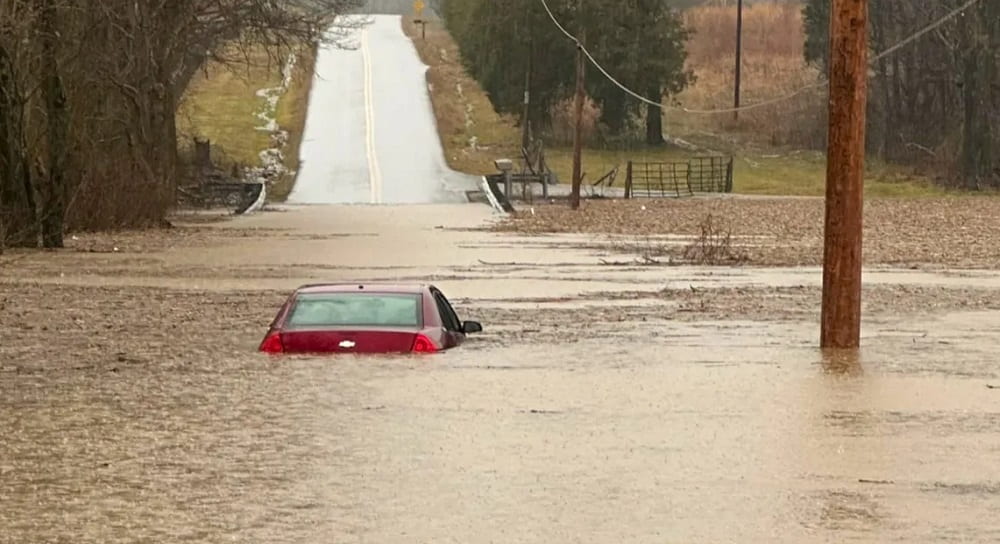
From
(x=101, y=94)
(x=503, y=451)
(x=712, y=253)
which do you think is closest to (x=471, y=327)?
(x=503, y=451)

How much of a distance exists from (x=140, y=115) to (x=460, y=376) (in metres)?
36.6

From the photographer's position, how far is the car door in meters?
19.2

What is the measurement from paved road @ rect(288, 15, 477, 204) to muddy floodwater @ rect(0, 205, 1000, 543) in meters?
42.3

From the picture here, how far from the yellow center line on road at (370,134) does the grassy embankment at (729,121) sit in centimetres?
326

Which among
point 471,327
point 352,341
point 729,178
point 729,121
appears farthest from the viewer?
point 729,121

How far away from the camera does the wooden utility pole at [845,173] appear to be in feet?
67.6

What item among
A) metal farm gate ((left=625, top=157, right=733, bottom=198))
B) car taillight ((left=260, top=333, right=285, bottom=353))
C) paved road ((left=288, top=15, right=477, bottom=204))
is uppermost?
car taillight ((left=260, top=333, right=285, bottom=353))

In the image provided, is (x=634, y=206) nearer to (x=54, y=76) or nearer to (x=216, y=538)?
(x=54, y=76)

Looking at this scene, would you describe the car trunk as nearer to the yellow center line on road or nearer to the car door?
the car door

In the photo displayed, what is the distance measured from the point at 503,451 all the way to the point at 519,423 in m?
1.48

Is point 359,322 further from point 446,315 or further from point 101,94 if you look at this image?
point 101,94

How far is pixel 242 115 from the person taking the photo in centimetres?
9588

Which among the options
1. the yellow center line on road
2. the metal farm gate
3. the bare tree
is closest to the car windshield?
the bare tree

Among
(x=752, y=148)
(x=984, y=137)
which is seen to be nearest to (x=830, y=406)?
(x=984, y=137)
